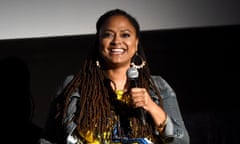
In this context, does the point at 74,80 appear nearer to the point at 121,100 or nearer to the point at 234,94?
the point at 121,100

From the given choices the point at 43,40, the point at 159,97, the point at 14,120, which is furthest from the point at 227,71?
the point at 14,120

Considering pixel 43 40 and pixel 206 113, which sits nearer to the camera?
pixel 43 40

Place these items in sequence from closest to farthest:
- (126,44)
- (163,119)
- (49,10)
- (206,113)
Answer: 1. (163,119)
2. (126,44)
3. (49,10)
4. (206,113)

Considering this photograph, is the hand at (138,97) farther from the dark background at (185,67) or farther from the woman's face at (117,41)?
the dark background at (185,67)

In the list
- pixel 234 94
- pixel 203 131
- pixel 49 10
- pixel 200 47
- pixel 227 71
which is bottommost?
pixel 203 131

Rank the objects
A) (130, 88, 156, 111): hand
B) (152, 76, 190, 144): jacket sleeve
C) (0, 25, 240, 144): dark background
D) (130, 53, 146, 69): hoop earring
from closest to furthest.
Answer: (130, 88, 156, 111): hand
(152, 76, 190, 144): jacket sleeve
(130, 53, 146, 69): hoop earring
(0, 25, 240, 144): dark background

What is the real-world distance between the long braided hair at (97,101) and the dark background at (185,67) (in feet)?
0.92

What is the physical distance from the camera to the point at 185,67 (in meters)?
1.62

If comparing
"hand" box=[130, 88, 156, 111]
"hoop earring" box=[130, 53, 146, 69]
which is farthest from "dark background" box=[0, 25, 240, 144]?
"hand" box=[130, 88, 156, 111]

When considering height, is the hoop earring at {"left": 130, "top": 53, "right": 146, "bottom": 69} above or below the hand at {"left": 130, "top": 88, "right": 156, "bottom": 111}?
above

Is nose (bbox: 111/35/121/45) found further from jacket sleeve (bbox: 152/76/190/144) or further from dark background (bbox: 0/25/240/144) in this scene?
dark background (bbox: 0/25/240/144)

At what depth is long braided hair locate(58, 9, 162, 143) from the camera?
3.79ft

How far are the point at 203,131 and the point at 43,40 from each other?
2.44 ft

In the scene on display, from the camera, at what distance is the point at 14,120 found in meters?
1.54
